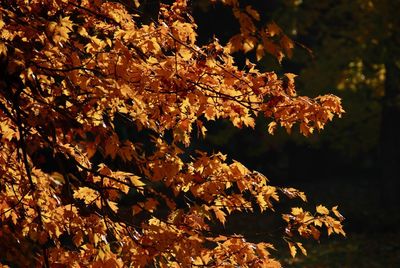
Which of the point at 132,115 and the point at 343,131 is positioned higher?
the point at 132,115

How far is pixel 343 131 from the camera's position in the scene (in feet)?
68.3

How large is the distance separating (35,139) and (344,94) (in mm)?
16009

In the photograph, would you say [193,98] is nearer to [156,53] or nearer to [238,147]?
[156,53]

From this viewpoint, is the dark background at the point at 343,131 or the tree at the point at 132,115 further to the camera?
the dark background at the point at 343,131

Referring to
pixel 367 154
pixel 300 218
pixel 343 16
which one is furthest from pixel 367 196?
pixel 300 218

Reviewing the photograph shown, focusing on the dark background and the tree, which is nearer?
the tree

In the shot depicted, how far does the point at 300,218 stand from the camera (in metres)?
6.00

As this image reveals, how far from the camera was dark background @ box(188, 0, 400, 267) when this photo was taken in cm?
1834

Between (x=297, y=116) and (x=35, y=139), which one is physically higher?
(x=297, y=116)

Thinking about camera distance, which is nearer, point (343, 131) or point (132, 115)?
point (132, 115)

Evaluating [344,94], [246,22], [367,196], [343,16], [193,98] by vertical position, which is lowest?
[367,196]

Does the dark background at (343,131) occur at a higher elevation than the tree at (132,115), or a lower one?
lower

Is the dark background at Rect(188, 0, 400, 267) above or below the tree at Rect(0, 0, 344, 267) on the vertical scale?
below

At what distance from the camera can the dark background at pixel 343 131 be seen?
1834 centimetres
